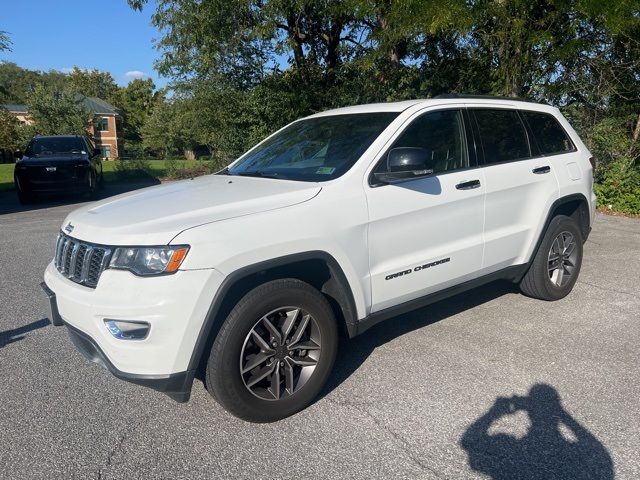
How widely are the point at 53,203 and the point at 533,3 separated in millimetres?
11844

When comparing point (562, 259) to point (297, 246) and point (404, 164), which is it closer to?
point (404, 164)

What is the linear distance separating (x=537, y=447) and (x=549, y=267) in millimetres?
2498

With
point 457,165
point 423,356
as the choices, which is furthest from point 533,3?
point 423,356

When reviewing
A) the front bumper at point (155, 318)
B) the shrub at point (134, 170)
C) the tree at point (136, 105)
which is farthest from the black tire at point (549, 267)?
the tree at point (136, 105)

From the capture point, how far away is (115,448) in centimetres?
293

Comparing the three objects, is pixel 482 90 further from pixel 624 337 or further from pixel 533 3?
pixel 624 337

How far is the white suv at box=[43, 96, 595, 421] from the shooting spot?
9.09 feet

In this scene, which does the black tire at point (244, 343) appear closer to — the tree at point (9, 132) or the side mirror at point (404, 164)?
the side mirror at point (404, 164)

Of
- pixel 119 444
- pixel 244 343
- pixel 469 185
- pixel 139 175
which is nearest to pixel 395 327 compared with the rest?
pixel 469 185

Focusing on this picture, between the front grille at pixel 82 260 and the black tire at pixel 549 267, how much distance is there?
362 centimetres

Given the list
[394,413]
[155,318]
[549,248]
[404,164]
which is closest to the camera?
[155,318]

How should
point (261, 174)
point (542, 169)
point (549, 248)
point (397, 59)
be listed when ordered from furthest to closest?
point (397, 59) → point (549, 248) → point (542, 169) → point (261, 174)

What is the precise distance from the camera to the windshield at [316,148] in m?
3.66

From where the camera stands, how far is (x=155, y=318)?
270cm
